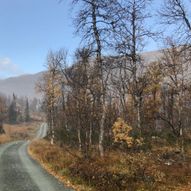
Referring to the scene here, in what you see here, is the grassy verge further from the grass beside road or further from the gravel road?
the grass beside road

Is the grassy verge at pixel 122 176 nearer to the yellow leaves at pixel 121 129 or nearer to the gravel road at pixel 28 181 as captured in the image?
the gravel road at pixel 28 181

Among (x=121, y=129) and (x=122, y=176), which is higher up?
(x=121, y=129)

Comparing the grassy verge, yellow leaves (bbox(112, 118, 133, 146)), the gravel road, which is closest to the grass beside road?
yellow leaves (bbox(112, 118, 133, 146))

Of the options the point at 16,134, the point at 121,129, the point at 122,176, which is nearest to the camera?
the point at 122,176

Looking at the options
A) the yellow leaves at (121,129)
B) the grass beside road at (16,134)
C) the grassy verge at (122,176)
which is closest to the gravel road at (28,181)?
the grassy verge at (122,176)

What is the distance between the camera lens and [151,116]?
50969mm

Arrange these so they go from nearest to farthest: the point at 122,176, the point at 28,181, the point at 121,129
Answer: the point at 122,176, the point at 28,181, the point at 121,129

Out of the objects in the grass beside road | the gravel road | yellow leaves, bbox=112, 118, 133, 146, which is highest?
yellow leaves, bbox=112, 118, 133, 146

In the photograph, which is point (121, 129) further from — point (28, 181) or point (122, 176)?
point (122, 176)

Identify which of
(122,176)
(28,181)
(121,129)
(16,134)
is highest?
(121,129)

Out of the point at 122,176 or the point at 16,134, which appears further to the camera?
the point at 16,134

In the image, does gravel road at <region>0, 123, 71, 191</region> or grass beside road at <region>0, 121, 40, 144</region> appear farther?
grass beside road at <region>0, 121, 40, 144</region>

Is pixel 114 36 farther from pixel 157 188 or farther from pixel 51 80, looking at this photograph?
pixel 51 80

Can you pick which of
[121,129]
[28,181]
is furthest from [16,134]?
[28,181]
